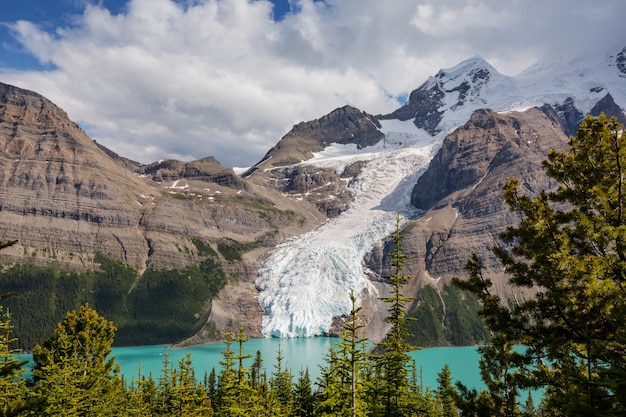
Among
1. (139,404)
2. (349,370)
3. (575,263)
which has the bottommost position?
(139,404)

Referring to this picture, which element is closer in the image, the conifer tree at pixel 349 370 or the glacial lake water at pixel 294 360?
the conifer tree at pixel 349 370

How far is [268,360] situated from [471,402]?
512ft

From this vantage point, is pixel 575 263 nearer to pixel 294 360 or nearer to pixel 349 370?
pixel 349 370

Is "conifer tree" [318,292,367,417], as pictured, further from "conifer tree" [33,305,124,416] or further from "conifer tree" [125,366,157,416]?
"conifer tree" [125,366,157,416]

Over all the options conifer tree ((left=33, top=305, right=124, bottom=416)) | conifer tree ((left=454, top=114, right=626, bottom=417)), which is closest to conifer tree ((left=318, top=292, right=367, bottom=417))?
conifer tree ((left=454, top=114, right=626, bottom=417))

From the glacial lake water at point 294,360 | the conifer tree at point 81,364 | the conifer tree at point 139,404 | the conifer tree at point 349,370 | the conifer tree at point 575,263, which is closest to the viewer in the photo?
the conifer tree at point 575,263

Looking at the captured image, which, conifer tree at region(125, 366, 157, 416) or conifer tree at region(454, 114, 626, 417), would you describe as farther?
conifer tree at region(125, 366, 157, 416)

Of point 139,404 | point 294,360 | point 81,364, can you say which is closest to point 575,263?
point 81,364

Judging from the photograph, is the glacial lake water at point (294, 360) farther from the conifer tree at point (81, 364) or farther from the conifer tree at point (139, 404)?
the conifer tree at point (81, 364)

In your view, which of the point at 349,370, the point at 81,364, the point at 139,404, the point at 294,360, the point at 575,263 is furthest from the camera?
the point at 294,360

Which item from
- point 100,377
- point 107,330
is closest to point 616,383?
point 100,377

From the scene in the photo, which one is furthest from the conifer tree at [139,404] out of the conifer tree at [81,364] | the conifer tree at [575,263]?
the conifer tree at [575,263]

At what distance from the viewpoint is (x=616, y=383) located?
21.0 feet

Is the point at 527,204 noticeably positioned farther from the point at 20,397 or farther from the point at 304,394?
the point at 304,394
